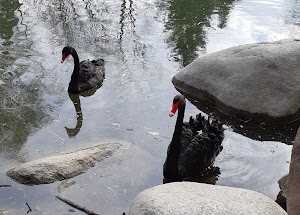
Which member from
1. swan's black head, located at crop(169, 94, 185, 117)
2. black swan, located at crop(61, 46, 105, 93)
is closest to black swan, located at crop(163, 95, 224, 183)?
swan's black head, located at crop(169, 94, 185, 117)

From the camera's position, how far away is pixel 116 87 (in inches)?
268

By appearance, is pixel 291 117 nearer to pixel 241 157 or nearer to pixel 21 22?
pixel 241 157

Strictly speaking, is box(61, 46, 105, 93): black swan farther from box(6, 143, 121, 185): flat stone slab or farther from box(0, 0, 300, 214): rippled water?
box(6, 143, 121, 185): flat stone slab

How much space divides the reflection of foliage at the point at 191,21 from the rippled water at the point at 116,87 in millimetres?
22

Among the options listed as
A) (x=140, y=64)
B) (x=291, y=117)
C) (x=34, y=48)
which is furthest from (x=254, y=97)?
(x=34, y=48)

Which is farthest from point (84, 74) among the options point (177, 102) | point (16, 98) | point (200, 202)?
point (200, 202)

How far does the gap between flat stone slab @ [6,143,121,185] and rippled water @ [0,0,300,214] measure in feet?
0.25

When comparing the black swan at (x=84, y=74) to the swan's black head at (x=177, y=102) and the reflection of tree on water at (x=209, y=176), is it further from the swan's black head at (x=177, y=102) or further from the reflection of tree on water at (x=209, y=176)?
the reflection of tree on water at (x=209, y=176)

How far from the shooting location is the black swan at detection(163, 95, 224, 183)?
15.1 ft

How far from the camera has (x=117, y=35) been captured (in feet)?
28.7

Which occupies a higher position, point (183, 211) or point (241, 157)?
point (183, 211)

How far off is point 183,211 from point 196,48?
551cm

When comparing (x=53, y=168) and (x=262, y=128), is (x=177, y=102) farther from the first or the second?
(x=262, y=128)

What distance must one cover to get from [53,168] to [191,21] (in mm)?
6153
